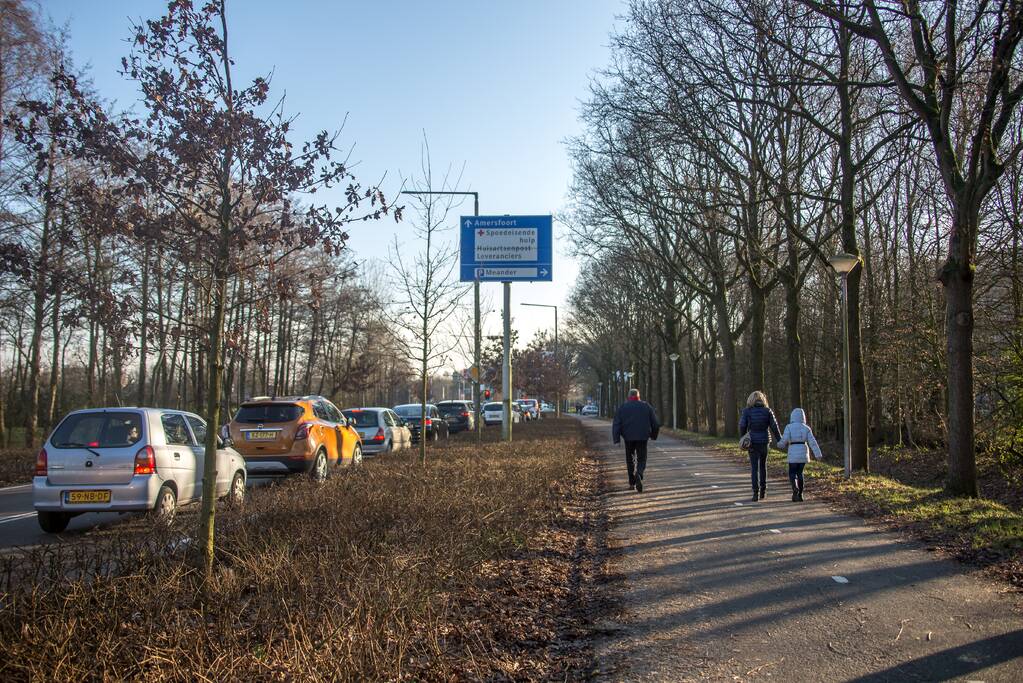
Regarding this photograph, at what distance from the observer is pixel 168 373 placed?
133ft

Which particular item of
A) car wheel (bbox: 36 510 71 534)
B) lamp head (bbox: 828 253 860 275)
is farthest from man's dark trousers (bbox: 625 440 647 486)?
car wheel (bbox: 36 510 71 534)

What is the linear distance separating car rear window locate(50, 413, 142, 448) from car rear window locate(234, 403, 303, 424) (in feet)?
14.7

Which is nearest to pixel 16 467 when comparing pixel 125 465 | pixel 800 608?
pixel 125 465

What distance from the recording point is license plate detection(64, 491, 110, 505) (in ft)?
29.6

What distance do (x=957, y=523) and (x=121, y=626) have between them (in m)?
8.61

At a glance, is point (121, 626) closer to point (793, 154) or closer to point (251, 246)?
point (251, 246)

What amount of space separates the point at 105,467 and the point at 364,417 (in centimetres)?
1290

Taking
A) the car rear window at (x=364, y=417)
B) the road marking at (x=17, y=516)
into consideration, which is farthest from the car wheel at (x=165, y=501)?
the car rear window at (x=364, y=417)

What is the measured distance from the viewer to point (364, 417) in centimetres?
2195

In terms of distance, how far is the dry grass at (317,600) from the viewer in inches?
152

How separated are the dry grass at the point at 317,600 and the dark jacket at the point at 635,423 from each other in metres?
4.45

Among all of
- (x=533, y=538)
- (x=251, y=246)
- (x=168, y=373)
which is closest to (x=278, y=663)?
(x=251, y=246)

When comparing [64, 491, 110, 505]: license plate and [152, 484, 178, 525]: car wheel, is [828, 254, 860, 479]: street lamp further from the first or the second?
[64, 491, 110, 505]: license plate

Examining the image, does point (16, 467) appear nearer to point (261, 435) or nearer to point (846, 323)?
point (261, 435)
